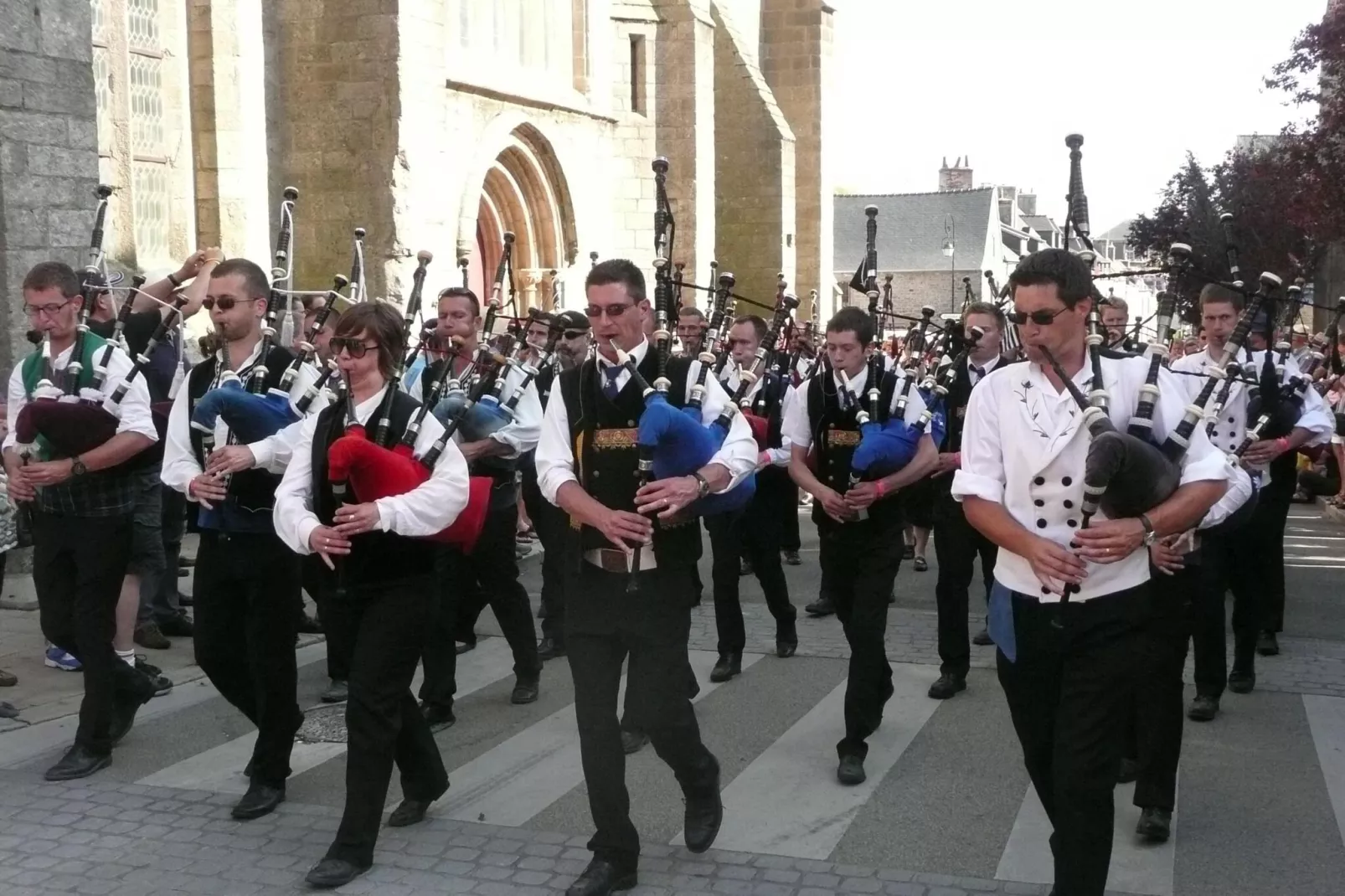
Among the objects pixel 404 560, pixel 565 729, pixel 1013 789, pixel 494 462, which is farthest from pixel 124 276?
pixel 1013 789

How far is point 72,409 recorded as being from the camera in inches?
234

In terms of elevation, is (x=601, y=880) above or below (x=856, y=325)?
below

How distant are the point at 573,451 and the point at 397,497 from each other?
60cm

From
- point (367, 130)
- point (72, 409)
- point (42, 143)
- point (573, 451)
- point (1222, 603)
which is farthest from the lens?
point (367, 130)

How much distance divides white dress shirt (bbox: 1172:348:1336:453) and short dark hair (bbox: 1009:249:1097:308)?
220cm

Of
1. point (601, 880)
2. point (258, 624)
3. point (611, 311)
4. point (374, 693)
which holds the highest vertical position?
point (611, 311)

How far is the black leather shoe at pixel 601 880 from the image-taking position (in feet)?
15.0

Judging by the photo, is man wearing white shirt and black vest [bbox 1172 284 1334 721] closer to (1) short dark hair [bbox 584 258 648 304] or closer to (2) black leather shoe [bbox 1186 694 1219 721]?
(2) black leather shoe [bbox 1186 694 1219 721]

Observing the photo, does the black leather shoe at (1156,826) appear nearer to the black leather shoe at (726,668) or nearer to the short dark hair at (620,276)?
the short dark hair at (620,276)

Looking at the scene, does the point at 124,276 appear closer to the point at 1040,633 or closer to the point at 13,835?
the point at 13,835

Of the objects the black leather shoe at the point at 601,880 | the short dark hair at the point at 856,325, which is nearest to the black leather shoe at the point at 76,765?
the black leather shoe at the point at 601,880

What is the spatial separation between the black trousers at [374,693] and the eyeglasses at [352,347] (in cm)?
81

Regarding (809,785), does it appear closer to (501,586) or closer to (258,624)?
(501,586)

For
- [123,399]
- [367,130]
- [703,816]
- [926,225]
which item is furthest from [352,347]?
[926,225]
